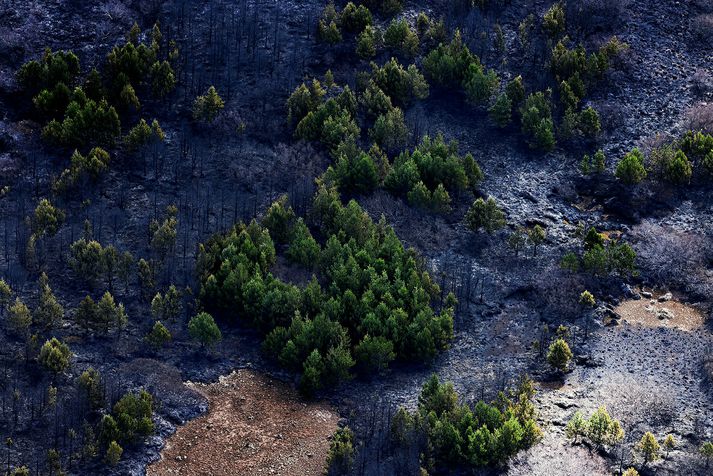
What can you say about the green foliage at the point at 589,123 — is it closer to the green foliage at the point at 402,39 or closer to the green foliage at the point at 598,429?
the green foliage at the point at 402,39

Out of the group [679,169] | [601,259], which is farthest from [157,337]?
[679,169]

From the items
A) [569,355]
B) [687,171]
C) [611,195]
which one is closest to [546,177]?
[611,195]

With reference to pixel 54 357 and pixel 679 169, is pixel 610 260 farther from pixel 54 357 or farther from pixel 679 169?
pixel 54 357

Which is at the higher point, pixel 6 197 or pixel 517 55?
pixel 517 55

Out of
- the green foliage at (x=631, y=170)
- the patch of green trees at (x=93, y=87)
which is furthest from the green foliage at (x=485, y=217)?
the patch of green trees at (x=93, y=87)

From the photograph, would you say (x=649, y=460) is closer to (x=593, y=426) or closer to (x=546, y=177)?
(x=593, y=426)

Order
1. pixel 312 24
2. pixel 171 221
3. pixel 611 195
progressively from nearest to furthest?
1. pixel 171 221
2. pixel 611 195
3. pixel 312 24

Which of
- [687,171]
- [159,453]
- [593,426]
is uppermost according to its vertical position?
[687,171]

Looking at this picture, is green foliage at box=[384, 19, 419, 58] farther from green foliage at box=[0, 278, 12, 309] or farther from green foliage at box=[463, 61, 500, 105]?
green foliage at box=[0, 278, 12, 309]

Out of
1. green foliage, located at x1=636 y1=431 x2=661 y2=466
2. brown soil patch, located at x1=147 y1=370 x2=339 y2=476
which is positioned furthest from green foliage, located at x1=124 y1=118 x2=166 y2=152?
green foliage, located at x1=636 y1=431 x2=661 y2=466
